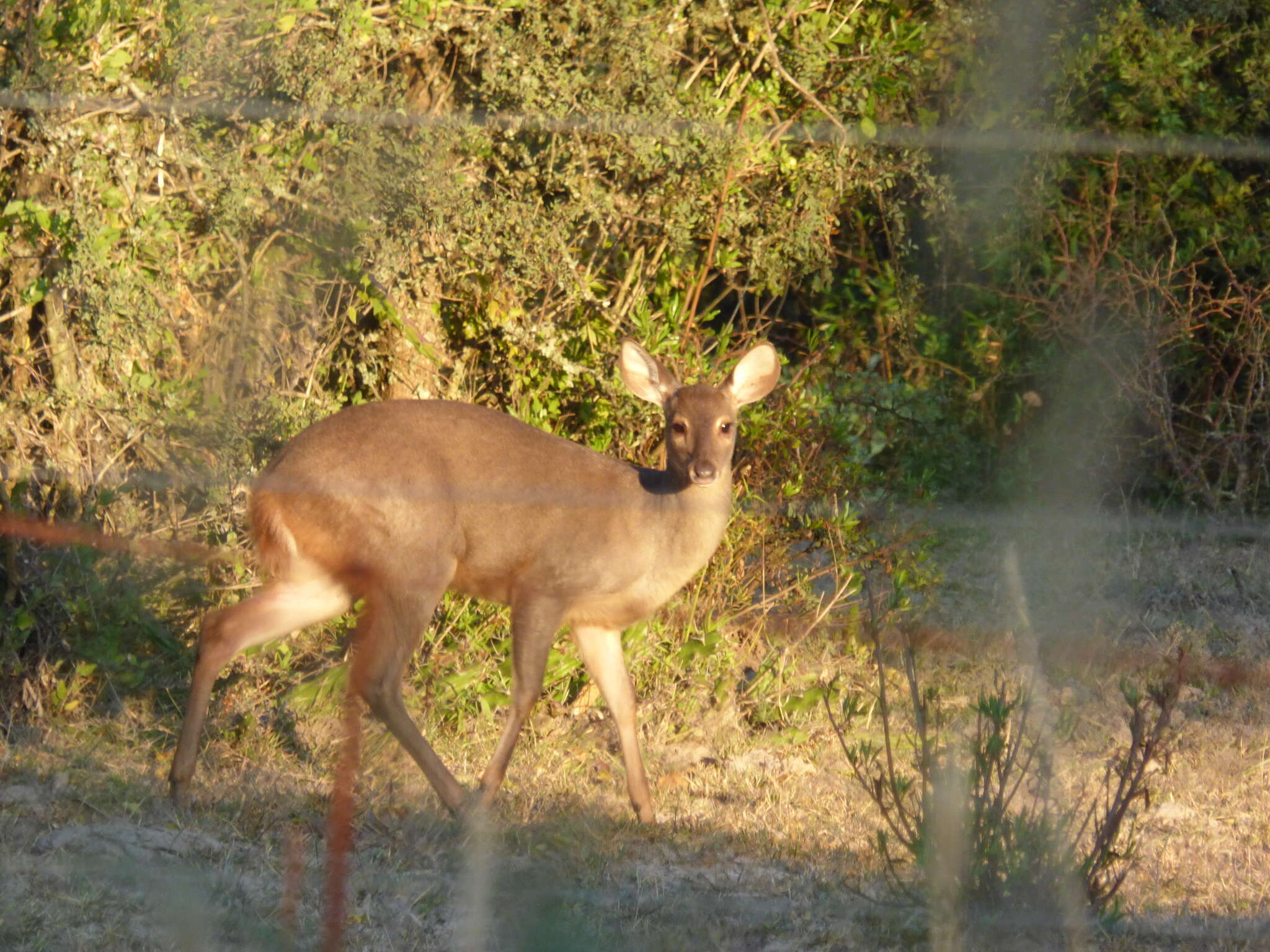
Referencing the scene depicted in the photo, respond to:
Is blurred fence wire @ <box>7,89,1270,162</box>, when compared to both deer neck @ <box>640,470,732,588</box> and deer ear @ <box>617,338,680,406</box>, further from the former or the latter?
deer neck @ <box>640,470,732,588</box>

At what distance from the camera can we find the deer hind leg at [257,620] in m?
4.73

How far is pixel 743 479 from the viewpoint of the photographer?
19.9 feet

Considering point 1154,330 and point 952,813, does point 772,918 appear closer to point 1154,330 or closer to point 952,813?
point 952,813

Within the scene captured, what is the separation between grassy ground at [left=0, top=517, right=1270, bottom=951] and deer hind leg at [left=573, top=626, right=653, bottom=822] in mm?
110

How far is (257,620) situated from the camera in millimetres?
4781

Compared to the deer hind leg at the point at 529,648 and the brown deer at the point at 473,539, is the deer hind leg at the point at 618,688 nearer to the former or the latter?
the brown deer at the point at 473,539

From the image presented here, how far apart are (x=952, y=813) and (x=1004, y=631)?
2824 mm

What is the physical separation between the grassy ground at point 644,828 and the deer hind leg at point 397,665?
0.12m

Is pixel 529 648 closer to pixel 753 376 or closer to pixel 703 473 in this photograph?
pixel 703 473

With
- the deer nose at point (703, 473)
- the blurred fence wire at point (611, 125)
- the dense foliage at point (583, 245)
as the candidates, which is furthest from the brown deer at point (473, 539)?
the blurred fence wire at point (611, 125)

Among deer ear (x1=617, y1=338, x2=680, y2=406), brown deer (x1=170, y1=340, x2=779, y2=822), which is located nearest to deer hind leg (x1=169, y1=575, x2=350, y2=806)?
brown deer (x1=170, y1=340, x2=779, y2=822)

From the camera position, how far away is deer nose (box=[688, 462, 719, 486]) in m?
5.01

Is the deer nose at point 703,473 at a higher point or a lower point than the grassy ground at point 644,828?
higher

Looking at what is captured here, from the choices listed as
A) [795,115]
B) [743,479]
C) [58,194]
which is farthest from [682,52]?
[58,194]
